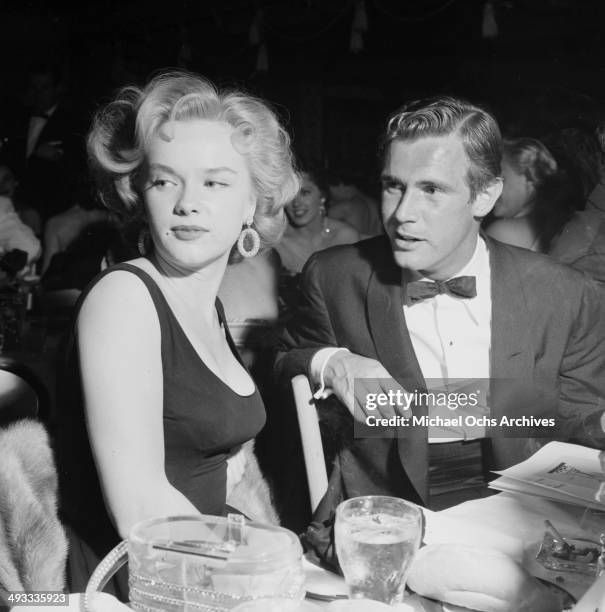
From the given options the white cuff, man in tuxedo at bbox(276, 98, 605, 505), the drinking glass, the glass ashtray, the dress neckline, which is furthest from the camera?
the white cuff

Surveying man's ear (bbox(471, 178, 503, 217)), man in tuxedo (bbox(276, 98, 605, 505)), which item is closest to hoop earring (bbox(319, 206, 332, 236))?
man in tuxedo (bbox(276, 98, 605, 505))

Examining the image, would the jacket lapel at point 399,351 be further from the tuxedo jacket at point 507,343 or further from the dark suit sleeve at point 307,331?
the dark suit sleeve at point 307,331

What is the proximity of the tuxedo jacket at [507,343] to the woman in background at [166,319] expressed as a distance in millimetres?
230

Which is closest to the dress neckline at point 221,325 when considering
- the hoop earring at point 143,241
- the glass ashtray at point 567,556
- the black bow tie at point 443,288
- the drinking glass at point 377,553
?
the hoop earring at point 143,241

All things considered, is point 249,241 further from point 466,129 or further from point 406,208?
point 466,129

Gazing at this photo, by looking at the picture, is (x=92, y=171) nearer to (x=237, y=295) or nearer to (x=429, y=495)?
(x=237, y=295)

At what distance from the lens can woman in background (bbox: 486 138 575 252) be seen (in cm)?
146

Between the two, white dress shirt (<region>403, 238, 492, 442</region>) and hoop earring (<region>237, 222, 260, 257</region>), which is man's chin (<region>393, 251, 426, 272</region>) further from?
hoop earring (<region>237, 222, 260, 257</region>)

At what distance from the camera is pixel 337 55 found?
154cm

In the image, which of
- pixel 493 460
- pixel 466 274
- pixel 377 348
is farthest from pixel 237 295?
pixel 493 460

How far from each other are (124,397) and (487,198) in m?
0.79

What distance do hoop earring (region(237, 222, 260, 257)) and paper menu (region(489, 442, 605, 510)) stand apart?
680 mm

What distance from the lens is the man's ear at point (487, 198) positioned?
143 cm

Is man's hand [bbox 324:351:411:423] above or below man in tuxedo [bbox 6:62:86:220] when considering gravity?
below
